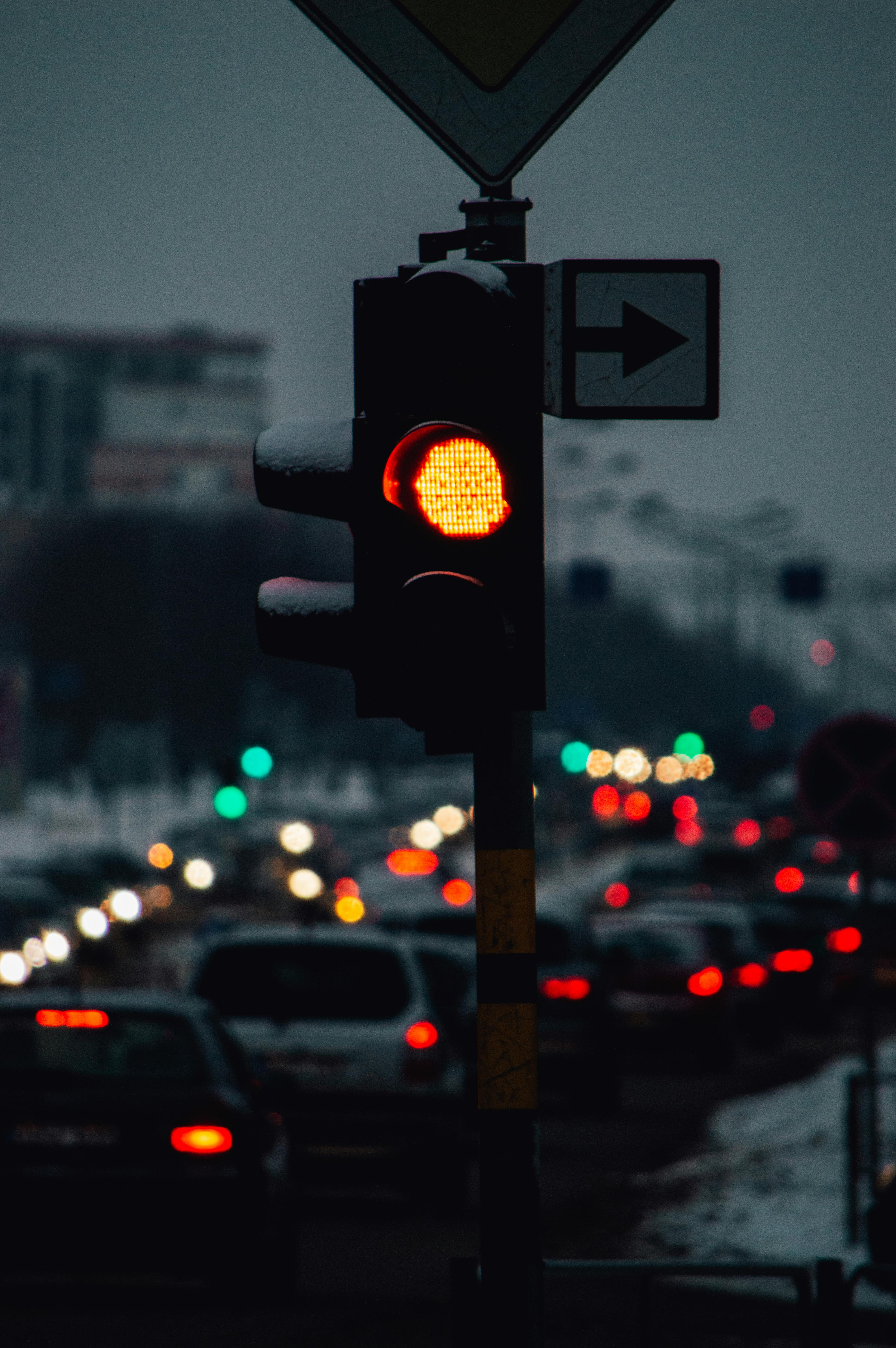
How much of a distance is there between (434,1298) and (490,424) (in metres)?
7.31

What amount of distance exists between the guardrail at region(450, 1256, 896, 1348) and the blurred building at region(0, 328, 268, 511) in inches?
6653

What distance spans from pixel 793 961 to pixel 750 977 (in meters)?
3.72

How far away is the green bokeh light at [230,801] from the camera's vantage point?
2894cm

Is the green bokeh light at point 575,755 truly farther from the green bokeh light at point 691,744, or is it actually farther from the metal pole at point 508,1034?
the metal pole at point 508,1034

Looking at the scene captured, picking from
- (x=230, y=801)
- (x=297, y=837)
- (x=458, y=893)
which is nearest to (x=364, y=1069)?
(x=230, y=801)

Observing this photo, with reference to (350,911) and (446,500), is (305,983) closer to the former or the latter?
(446,500)

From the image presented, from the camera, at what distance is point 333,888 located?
53.2 meters

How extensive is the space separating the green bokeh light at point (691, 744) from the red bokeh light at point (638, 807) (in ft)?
156

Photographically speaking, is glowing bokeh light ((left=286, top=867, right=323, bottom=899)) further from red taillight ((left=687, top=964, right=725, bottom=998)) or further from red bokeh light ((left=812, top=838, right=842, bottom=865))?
red bokeh light ((left=812, top=838, right=842, bottom=865))

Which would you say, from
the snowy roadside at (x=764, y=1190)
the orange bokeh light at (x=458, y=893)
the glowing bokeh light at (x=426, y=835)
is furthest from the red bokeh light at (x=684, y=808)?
the snowy roadside at (x=764, y=1190)

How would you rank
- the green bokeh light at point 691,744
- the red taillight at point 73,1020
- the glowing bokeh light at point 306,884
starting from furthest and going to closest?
the green bokeh light at point 691,744 < the glowing bokeh light at point 306,884 < the red taillight at point 73,1020

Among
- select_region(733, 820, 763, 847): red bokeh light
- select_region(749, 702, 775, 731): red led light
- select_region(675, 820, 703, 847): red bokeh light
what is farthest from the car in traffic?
select_region(749, 702, 775, 731): red led light

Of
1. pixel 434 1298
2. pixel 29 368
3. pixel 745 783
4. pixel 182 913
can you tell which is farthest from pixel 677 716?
pixel 434 1298

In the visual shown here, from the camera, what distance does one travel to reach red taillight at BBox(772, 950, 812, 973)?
32781 millimetres
